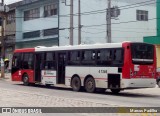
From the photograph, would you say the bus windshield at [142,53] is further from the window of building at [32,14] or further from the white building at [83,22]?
the window of building at [32,14]

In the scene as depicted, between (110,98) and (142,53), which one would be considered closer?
(110,98)

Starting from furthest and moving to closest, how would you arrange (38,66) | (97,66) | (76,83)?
(38,66), (76,83), (97,66)

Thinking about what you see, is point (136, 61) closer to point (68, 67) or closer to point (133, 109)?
point (68, 67)

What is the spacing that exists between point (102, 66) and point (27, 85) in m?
8.86

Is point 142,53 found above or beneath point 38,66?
above

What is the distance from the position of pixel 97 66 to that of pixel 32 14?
33.5 metres

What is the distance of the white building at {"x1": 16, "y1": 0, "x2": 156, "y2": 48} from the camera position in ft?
158

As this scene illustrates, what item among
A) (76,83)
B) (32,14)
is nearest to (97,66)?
(76,83)

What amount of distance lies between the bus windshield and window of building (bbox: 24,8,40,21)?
1297 inches

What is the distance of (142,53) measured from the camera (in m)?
21.3

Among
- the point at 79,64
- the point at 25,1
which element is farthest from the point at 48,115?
the point at 25,1

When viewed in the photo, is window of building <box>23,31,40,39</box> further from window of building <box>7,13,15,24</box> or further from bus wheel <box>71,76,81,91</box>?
bus wheel <box>71,76,81,91</box>

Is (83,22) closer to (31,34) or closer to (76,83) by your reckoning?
(31,34)

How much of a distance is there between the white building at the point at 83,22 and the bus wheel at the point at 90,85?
24.1 meters
